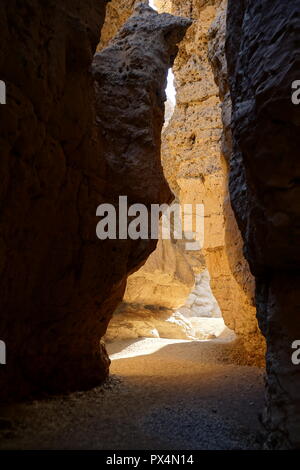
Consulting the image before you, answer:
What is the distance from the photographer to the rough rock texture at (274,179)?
290 centimetres

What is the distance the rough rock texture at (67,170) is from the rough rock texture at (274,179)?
190cm

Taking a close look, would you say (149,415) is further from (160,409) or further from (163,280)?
(163,280)

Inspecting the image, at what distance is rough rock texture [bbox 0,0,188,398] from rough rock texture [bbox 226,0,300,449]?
1901 millimetres

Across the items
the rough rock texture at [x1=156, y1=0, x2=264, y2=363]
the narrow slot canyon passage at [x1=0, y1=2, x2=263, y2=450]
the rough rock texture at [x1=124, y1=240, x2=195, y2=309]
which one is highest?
the rough rock texture at [x1=156, y1=0, x2=264, y2=363]

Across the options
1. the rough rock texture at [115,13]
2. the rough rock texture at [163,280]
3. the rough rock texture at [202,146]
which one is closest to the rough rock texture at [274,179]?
the rough rock texture at [115,13]

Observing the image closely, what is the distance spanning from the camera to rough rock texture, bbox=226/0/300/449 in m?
2.90

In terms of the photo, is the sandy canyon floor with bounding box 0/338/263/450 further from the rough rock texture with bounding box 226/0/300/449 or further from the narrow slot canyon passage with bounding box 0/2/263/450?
the rough rock texture with bounding box 226/0/300/449

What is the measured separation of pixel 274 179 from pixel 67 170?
2504 mm

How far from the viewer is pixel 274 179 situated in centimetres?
314

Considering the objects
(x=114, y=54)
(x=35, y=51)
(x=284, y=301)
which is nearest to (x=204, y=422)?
(x=284, y=301)

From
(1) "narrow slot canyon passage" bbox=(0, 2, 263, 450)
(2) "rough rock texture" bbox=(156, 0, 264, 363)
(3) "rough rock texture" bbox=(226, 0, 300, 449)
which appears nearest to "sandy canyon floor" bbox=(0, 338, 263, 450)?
(1) "narrow slot canyon passage" bbox=(0, 2, 263, 450)

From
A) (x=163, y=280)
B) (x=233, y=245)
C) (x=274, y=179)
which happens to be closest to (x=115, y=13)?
(x=233, y=245)
